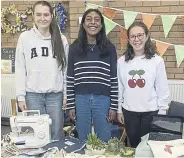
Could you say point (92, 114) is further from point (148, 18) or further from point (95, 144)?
point (148, 18)

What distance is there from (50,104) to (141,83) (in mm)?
651

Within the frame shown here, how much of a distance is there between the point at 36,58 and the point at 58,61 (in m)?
0.15

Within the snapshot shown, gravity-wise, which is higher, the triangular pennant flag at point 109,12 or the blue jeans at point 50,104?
the triangular pennant flag at point 109,12

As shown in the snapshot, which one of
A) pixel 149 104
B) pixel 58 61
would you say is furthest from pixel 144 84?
pixel 58 61

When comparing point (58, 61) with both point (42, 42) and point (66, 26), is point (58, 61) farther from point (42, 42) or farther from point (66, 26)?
point (66, 26)

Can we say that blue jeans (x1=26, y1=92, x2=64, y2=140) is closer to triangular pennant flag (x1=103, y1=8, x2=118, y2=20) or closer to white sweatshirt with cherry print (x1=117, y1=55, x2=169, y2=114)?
white sweatshirt with cherry print (x1=117, y1=55, x2=169, y2=114)

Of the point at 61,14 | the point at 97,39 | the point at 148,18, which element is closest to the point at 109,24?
the point at 148,18

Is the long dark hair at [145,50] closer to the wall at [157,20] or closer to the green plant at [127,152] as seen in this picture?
the green plant at [127,152]

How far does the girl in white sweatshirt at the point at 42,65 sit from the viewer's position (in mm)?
2006

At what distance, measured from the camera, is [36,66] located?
79.0 inches

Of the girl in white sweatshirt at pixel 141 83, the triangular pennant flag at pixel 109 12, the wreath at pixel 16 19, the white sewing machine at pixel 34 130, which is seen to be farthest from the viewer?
the wreath at pixel 16 19

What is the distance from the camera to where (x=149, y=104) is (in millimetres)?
1981

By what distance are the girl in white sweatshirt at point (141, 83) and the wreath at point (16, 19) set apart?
6.57 ft

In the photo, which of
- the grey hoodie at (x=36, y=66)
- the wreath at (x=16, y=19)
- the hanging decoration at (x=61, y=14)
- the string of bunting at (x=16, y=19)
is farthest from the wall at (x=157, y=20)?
the grey hoodie at (x=36, y=66)
